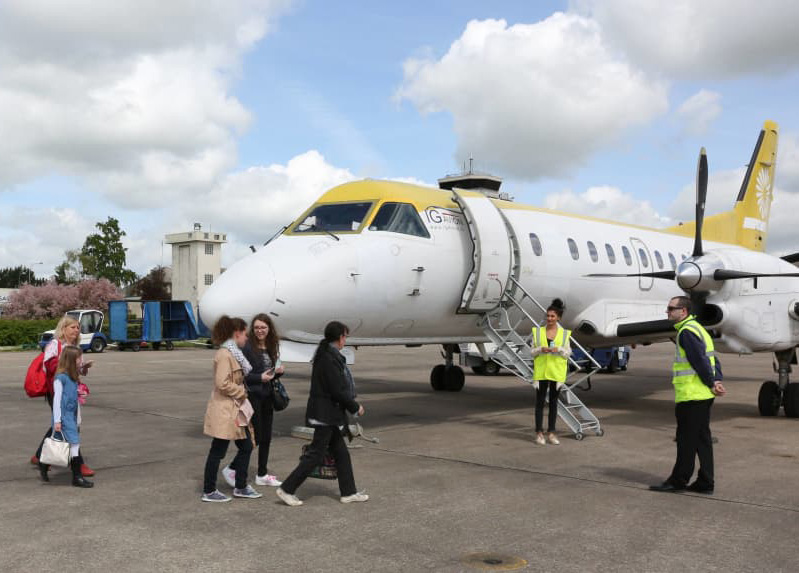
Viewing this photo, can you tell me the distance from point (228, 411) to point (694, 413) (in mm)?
4233

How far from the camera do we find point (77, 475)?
7102 mm

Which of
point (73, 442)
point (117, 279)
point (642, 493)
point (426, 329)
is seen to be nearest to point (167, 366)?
point (426, 329)

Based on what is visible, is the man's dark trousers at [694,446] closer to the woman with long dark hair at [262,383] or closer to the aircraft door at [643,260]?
the woman with long dark hair at [262,383]

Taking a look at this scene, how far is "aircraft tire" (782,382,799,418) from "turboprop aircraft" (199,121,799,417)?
18 millimetres

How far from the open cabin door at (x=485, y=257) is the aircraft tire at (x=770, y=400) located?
203 inches

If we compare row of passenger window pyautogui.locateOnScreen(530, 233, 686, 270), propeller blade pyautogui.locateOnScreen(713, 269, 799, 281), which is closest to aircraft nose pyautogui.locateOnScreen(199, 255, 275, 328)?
row of passenger window pyautogui.locateOnScreen(530, 233, 686, 270)

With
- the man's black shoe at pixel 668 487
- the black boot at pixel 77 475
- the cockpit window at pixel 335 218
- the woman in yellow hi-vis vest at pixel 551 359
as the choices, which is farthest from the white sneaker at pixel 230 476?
the woman in yellow hi-vis vest at pixel 551 359

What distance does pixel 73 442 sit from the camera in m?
7.01

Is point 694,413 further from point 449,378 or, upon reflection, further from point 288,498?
point 449,378

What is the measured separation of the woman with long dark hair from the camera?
694 centimetres

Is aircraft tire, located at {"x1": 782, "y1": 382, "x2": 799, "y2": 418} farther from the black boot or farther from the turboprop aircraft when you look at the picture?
the black boot

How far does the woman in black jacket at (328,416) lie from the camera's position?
20.6 ft

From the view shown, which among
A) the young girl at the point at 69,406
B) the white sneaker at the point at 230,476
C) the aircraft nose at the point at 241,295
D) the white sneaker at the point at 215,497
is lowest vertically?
the white sneaker at the point at 215,497

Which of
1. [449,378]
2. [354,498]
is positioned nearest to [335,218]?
[354,498]
